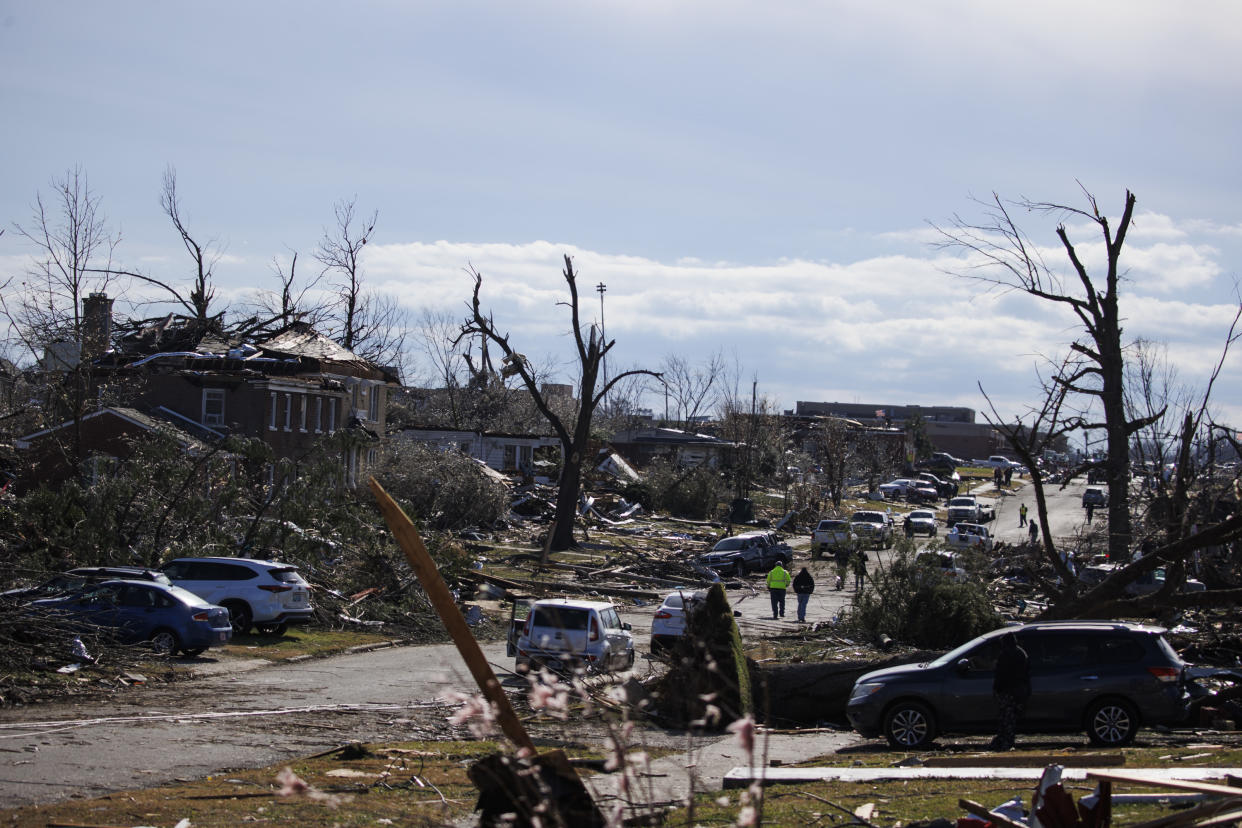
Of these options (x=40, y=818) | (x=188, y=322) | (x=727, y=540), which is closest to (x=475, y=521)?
(x=727, y=540)

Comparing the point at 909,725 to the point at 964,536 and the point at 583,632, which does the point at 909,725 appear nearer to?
the point at 583,632

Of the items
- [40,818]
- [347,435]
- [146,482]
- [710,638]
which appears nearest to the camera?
[40,818]

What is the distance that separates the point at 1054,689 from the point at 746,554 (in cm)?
2776

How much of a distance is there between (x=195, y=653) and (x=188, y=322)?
33442 mm

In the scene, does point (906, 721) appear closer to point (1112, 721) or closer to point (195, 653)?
point (1112, 721)

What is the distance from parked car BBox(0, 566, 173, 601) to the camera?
17.7m

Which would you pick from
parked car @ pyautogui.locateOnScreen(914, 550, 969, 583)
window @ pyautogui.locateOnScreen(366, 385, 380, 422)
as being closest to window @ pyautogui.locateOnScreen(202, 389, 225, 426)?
window @ pyautogui.locateOnScreen(366, 385, 380, 422)

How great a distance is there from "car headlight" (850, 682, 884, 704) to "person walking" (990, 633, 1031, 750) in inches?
61.7

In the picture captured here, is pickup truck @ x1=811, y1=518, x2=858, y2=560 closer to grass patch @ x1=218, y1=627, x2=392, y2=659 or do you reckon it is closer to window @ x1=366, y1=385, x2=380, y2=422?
window @ x1=366, y1=385, x2=380, y2=422

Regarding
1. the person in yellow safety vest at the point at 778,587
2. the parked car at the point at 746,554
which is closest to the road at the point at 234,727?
the person in yellow safety vest at the point at 778,587

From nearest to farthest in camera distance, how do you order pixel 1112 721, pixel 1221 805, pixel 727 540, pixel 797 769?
pixel 1221 805 < pixel 797 769 < pixel 1112 721 < pixel 727 540

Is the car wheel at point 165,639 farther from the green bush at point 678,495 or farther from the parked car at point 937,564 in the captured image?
the green bush at point 678,495

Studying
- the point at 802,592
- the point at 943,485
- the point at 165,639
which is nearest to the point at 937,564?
Result: the point at 802,592

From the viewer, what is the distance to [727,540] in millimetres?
42219
